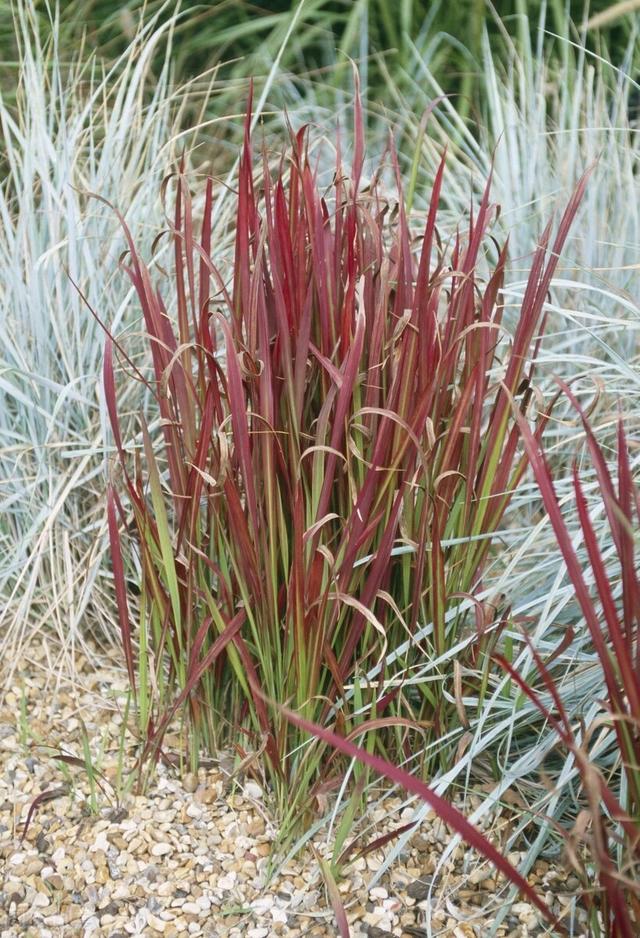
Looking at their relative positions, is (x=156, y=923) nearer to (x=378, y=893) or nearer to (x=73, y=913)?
(x=73, y=913)

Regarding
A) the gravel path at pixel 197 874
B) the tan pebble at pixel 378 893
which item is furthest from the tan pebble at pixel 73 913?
the tan pebble at pixel 378 893

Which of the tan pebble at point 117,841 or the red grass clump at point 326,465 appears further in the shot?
the tan pebble at point 117,841

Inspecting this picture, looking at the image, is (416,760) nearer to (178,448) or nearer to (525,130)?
(178,448)

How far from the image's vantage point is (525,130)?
102 inches

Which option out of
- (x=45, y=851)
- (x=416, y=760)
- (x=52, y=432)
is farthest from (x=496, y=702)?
(x=52, y=432)

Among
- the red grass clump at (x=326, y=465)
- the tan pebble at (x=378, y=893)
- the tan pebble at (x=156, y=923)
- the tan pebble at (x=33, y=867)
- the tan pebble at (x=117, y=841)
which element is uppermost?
the red grass clump at (x=326, y=465)

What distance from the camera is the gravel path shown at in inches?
49.0

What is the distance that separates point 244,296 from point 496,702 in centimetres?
62

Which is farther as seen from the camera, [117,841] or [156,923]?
[117,841]

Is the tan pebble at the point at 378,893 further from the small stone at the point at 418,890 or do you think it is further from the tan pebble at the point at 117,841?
the tan pebble at the point at 117,841

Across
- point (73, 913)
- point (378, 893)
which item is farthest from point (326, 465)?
point (73, 913)

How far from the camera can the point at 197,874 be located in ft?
4.32

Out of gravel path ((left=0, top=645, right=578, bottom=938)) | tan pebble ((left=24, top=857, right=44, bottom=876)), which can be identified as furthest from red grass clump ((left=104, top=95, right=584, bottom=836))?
tan pebble ((left=24, top=857, right=44, bottom=876))

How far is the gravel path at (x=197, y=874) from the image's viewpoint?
125 cm
